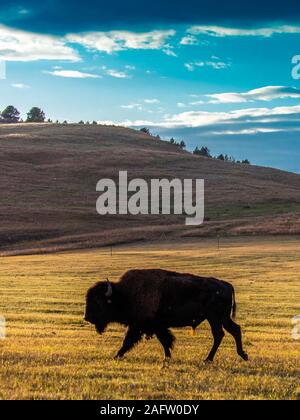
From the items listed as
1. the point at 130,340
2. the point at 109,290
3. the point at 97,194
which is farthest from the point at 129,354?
the point at 97,194

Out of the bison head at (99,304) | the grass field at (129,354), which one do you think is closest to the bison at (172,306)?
the bison head at (99,304)

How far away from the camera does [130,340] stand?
13719mm

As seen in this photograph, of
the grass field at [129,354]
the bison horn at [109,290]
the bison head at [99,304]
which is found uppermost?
the bison horn at [109,290]

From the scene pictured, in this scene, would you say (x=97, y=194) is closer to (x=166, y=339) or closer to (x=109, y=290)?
(x=109, y=290)

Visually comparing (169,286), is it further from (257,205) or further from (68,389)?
(257,205)

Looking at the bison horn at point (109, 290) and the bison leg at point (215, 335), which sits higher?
the bison horn at point (109, 290)

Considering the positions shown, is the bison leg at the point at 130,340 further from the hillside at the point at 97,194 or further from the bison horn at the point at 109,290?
the hillside at the point at 97,194

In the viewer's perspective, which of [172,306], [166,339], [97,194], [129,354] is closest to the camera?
[172,306]

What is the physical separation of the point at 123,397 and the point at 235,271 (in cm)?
3750

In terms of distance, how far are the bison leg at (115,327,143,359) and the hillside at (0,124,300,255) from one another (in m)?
58.7

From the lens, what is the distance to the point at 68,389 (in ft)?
33.2

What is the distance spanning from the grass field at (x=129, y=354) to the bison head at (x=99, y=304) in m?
0.74

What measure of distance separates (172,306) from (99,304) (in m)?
1.68

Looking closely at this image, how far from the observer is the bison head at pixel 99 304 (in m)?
14.4
